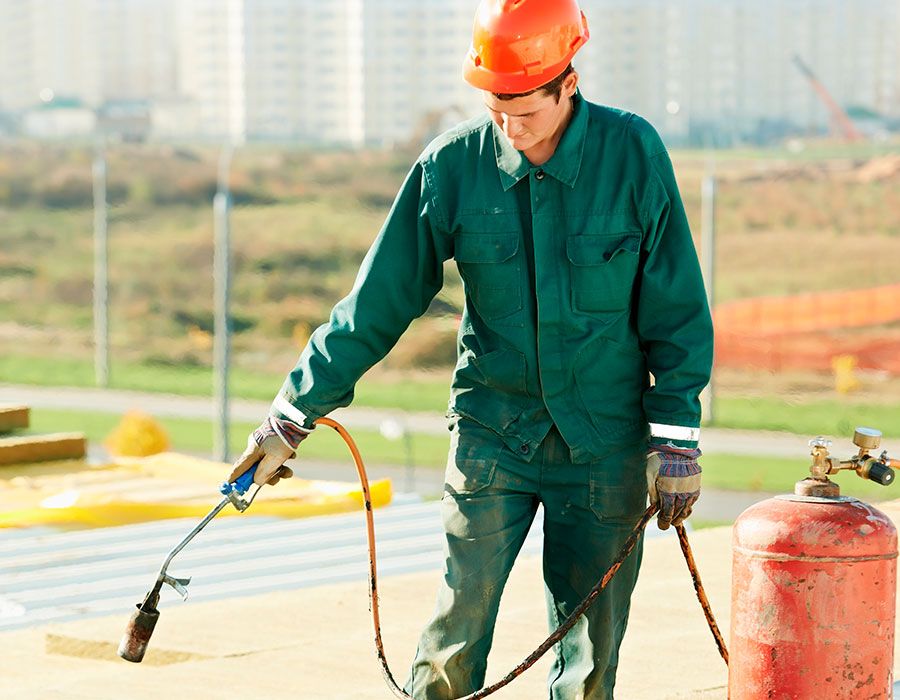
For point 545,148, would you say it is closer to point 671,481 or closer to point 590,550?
point 671,481

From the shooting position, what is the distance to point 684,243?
3.41 meters

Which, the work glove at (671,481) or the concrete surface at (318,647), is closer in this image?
the work glove at (671,481)

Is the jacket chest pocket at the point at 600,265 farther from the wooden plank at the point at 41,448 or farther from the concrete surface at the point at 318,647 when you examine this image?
the wooden plank at the point at 41,448

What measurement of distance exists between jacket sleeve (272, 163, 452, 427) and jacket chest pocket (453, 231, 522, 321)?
0.09 m

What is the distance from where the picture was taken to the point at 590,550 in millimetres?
3463

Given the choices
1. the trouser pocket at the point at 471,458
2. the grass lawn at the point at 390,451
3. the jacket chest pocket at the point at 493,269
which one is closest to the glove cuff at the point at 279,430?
the trouser pocket at the point at 471,458

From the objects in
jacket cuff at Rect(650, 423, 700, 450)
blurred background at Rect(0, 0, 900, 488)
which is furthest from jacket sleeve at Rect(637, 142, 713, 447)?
blurred background at Rect(0, 0, 900, 488)

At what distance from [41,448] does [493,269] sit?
523 cm

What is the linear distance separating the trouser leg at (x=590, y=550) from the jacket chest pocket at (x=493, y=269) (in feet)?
1.09

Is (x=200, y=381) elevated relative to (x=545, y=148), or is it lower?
lower

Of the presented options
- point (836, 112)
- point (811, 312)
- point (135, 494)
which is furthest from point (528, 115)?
point (836, 112)

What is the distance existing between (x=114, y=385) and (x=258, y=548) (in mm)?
23774

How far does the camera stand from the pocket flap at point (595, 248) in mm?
3355

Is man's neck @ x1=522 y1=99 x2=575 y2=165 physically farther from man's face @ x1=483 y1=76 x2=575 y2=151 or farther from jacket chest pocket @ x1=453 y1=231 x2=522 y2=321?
jacket chest pocket @ x1=453 y1=231 x2=522 y2=321
